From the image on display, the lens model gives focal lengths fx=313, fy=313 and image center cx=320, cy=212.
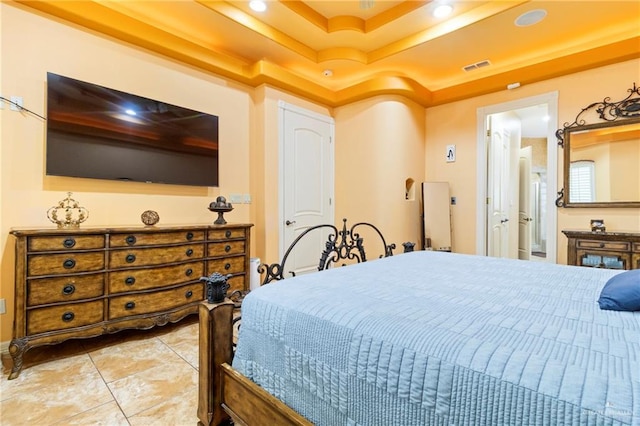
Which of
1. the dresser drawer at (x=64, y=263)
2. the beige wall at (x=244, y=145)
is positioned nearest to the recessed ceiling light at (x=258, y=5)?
the beige wall at (x=244, y=145)

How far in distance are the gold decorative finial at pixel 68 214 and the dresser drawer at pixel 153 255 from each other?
36 centimetres

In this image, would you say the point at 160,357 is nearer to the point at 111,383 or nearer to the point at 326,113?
the point at 111,383

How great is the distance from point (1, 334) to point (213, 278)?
2118 mm

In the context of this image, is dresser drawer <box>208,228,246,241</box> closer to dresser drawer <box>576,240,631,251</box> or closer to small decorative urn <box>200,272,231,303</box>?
small decorative urn <box>200,272,231,303</box>

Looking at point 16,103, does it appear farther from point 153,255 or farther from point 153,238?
point 153,255

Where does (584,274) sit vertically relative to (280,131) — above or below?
below

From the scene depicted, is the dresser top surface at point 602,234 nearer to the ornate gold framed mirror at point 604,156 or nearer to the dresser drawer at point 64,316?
the ornate gold framed mirror at point 604,156

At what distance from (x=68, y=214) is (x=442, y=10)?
362 centimetres

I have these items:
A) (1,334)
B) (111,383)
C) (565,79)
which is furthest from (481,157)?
(1,334)

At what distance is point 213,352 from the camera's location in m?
1.29

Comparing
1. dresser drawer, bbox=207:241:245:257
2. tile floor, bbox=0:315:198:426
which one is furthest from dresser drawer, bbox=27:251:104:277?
dresser drawer, bbox=207:241:245:257

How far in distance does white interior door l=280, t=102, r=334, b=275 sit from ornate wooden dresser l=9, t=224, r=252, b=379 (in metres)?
1.10

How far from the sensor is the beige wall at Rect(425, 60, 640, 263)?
316 cm

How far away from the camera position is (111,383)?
6.06 ft
